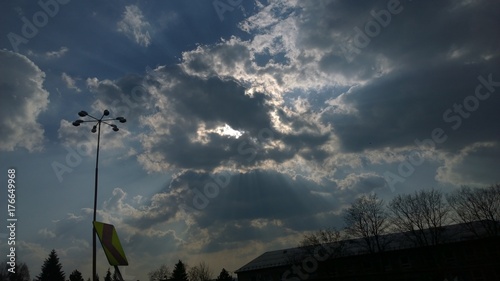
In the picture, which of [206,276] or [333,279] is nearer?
[333,279]

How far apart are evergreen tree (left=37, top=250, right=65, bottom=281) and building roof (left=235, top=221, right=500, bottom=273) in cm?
4423

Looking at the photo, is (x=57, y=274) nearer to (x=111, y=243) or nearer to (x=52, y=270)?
(x=52, y=270)

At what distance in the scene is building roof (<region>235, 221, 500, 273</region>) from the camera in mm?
53228

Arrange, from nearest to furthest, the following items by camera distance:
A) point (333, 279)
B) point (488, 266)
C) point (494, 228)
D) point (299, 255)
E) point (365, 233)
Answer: point (488, 266)
point (333, 279)
point (494, 228)
point (365, 233)
point (299, 255)

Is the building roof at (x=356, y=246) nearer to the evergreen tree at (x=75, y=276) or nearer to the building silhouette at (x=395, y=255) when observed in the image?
the building silhouette at (x=395, y=255)

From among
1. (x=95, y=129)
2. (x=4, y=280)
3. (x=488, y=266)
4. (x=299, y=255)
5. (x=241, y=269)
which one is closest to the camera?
(x=488, y=266)

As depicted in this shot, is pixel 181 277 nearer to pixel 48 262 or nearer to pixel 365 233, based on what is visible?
pixel 48 262

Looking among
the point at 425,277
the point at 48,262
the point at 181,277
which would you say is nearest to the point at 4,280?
the point at 48,262

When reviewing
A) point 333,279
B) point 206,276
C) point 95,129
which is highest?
point 95,129

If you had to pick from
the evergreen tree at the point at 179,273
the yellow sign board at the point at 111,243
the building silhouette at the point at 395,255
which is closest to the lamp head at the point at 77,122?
the yellow sign board at the point at 111,243

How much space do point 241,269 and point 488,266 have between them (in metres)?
74.1

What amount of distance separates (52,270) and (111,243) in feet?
299

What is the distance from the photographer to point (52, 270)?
82500mm

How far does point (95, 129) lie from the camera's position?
1809 cm
